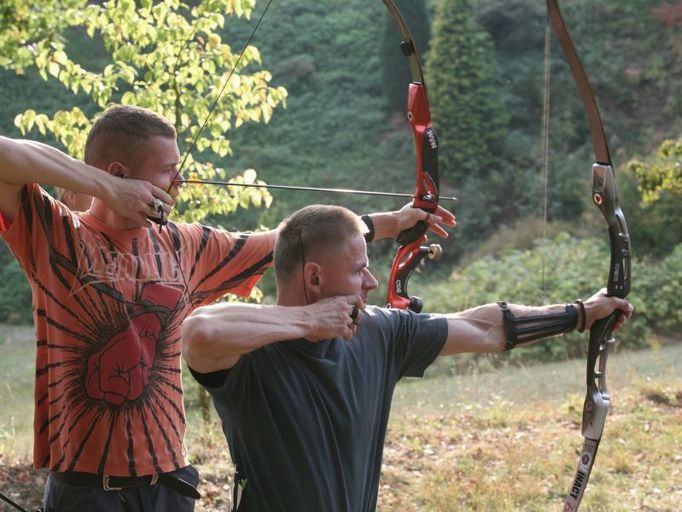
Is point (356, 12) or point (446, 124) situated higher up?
point (356, 12)

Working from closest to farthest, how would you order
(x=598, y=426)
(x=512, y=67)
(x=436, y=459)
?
(x=598, y=426), (x=436, y=459), (x=512, y=67)

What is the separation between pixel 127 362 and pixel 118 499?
301 millimetres

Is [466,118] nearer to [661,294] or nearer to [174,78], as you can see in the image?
[661,294]

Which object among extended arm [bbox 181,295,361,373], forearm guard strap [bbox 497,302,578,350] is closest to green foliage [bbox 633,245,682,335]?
forearm guard strap [bbox 497,302,578,350]

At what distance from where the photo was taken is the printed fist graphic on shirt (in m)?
2.33

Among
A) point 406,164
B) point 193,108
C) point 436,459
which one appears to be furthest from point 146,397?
point 406,164

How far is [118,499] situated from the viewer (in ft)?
7.56

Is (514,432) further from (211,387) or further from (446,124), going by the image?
(446,124)

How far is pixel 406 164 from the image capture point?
12875 mm

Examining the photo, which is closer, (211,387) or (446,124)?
Result: (211,387)

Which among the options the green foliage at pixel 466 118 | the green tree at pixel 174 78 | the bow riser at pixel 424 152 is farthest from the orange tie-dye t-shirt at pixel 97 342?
the green foliage at pixel 466 118

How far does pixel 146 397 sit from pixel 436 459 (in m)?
3.46

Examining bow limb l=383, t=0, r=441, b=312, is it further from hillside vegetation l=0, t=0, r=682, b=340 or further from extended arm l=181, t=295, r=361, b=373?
hillside vegetation l=0, t=0, r=682, b=340

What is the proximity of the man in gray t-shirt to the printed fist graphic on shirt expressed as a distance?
1.30 ft
